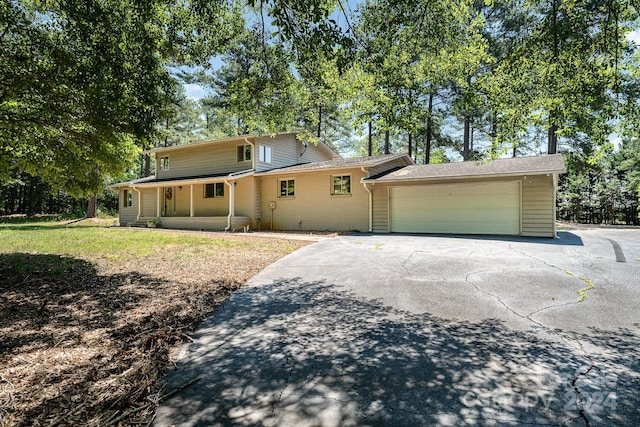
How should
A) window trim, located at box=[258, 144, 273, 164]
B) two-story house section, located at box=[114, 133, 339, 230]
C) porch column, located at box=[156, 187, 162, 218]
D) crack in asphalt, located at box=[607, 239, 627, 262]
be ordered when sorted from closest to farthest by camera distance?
crack in asphalt, located at box=[607, 239, 627, 262] < two-story house section, located at box=[114, 133, 339, 230] < window trim, located at box=[258, 144, 273, 164] < porch column, located at box=[156, 187, 162, 218]

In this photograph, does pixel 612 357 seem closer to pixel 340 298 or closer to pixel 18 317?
pixel 340 298

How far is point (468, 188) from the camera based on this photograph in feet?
43.4

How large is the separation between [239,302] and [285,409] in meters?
2.58

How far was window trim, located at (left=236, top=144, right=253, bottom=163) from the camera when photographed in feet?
58.3

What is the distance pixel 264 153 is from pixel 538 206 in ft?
41.7

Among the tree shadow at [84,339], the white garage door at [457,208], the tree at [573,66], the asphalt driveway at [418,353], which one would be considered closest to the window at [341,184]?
the white garage door at [457,208]

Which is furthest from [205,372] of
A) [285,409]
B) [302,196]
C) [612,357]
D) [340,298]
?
[302,196]

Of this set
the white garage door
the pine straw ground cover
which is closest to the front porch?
the white garage door

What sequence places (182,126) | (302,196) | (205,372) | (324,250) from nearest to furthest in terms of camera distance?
(205,372)
(324,250)
(302,196)
(182,126)

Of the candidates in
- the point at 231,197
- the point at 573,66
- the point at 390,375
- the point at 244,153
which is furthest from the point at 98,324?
the point at 244,153

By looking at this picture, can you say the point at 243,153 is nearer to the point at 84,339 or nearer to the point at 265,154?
the point at 265,154

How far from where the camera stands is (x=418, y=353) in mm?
2996

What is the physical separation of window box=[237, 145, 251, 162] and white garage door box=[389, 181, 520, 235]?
795 cm

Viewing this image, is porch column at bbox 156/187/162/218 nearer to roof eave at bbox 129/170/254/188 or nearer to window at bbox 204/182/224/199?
roof eave at bbox 129/170/254/188
